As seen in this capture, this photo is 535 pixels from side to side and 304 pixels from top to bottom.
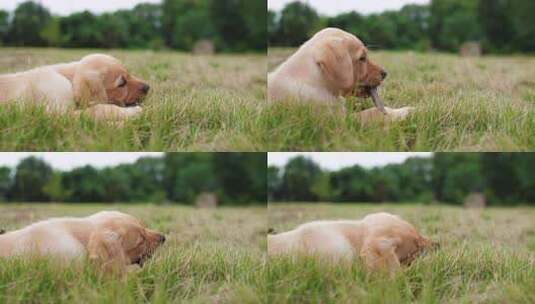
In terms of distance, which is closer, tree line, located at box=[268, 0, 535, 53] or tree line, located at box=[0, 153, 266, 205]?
tree line, located at box=[0, 153, 266, 205]

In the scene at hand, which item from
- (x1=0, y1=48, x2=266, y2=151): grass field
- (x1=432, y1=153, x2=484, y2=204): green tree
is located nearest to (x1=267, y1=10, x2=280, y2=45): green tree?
(x1=0, y1=48, x2=266, y2=151): grass field

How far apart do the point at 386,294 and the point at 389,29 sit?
4.44 m

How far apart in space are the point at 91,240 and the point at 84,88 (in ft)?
3.29

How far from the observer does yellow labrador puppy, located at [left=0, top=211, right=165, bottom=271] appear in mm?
4641

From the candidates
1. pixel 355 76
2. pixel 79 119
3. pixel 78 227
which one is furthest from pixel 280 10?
pixel 78 227

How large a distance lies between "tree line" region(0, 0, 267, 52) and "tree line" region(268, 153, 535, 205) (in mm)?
2586

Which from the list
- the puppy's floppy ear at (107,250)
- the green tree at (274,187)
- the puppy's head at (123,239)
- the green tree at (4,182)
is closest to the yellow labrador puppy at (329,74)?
the green tree at (274,187)

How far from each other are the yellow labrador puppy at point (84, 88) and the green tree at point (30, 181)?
0.54 metres

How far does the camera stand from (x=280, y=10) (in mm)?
5727

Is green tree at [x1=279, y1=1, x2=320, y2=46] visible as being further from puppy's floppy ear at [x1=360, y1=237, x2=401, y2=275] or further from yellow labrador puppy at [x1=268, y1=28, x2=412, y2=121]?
puppy's floppy ear at [x1=360, y1=237, x2=401, y2=275]

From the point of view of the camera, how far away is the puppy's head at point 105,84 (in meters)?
5.03

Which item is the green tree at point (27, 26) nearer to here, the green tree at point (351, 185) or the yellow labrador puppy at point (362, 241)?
the green tree at point (351, 185)

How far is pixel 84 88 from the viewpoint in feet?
16.5

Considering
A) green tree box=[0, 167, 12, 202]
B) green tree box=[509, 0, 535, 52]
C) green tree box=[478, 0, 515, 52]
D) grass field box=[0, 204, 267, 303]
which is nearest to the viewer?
grass field box=[0, 204, 267, 303]
